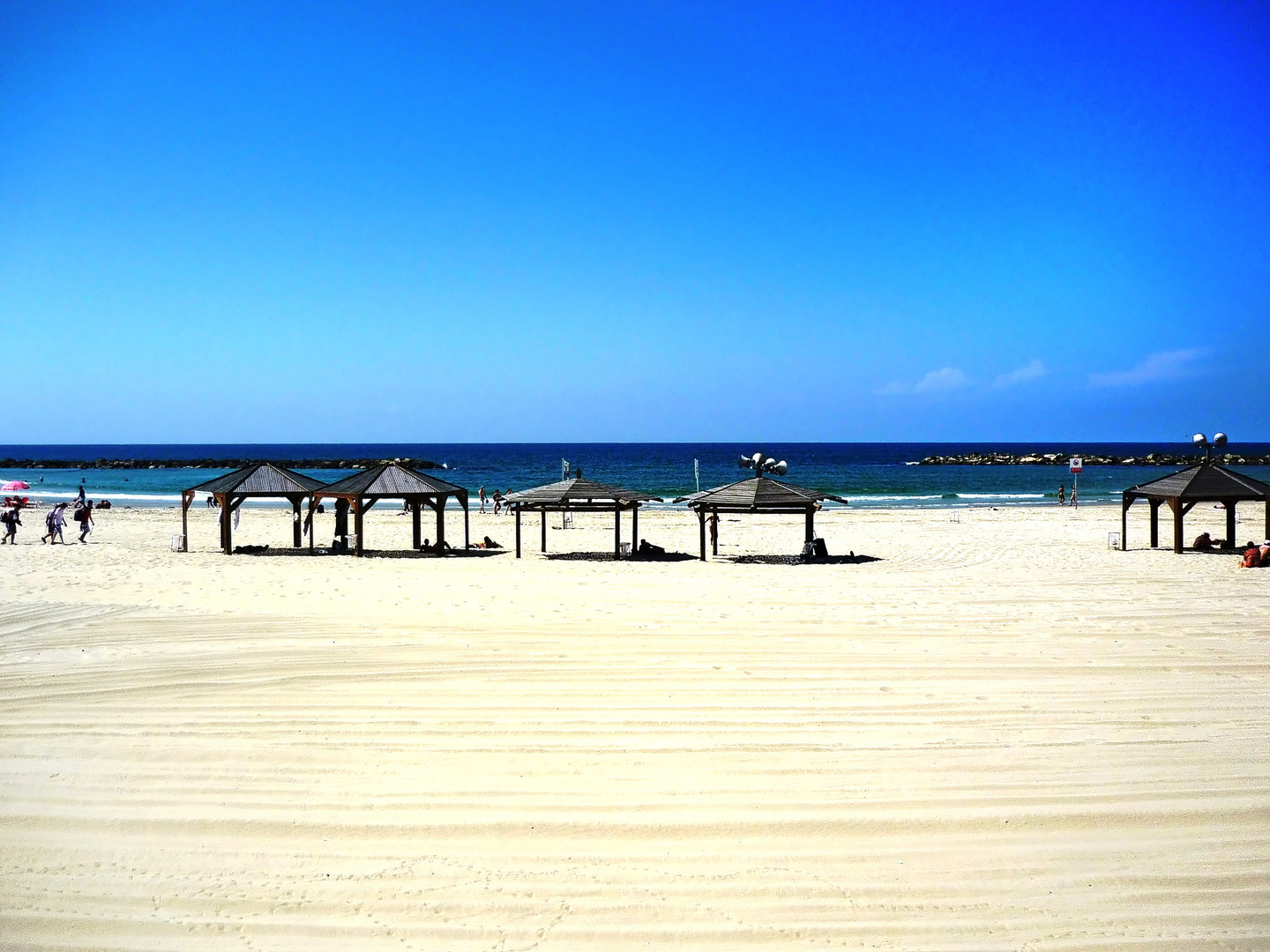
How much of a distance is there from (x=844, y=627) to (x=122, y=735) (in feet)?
23.2

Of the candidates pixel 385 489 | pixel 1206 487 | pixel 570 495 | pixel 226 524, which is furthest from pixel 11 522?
pixel 1206 487

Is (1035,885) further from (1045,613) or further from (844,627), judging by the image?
(1045,613)

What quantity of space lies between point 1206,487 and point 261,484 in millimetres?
19639

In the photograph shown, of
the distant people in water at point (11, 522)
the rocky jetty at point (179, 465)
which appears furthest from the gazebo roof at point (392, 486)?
the rocky jetty at point (179, 465)

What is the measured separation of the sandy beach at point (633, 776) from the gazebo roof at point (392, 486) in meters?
6.41

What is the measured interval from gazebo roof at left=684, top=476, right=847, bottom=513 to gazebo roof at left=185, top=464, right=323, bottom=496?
823cm

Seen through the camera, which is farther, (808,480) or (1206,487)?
(808,480)

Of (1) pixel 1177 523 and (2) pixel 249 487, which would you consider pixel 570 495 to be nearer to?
(2) pixel 249 487

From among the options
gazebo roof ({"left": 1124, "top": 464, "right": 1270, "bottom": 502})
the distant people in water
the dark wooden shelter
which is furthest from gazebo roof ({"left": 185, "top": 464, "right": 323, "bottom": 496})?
gazebo roof ({"left": 1124, "top": 464, "right": 1270, "bottom": 502})

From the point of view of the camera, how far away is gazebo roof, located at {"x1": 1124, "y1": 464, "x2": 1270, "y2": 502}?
1731 centimetres

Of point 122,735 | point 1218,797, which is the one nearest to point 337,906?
point 122,735

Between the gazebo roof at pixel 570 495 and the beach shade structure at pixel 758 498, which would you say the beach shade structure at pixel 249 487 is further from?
the beach shade structure at pixel 758 498

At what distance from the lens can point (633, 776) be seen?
17.7 feet

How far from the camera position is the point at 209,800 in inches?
198
